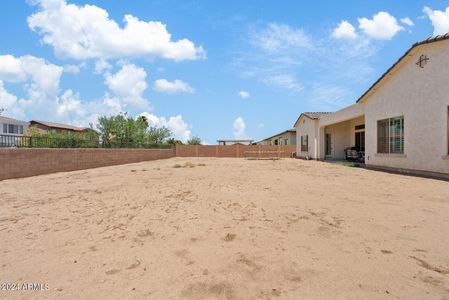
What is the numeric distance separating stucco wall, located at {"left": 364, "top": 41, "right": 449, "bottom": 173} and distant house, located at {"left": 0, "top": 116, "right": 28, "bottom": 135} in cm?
4820

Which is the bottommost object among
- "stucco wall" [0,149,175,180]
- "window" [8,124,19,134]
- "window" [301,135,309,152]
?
"stucco wall" [0,149,175,180]

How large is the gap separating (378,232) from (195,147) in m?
31.9

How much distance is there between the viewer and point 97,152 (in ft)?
57.5

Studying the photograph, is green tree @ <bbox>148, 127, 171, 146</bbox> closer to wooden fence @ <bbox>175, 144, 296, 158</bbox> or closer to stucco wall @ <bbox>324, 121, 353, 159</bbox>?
wooden fence @ <bbox>175, 144, 296, 158</bbox>

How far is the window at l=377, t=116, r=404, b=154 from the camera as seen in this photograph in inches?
476

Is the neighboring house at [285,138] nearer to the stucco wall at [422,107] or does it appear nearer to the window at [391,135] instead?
the window at [391,135]

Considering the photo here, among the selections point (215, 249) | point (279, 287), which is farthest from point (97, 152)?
point (279, 287)

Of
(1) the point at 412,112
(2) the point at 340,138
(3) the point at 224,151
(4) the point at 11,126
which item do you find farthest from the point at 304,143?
(4) the point at 11,126

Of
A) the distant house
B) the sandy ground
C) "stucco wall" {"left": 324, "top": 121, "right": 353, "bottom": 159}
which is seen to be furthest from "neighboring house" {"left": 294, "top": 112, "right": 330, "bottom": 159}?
the distant house

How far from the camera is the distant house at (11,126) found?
40388mm

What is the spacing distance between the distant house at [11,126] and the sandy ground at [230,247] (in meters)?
43.4

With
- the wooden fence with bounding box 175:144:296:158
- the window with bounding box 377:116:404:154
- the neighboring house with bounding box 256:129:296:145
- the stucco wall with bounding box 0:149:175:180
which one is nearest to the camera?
the stucco wall with bounding box 0:149:175:180

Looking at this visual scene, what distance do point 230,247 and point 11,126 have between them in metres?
50.7

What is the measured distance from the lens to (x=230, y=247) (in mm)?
3752
